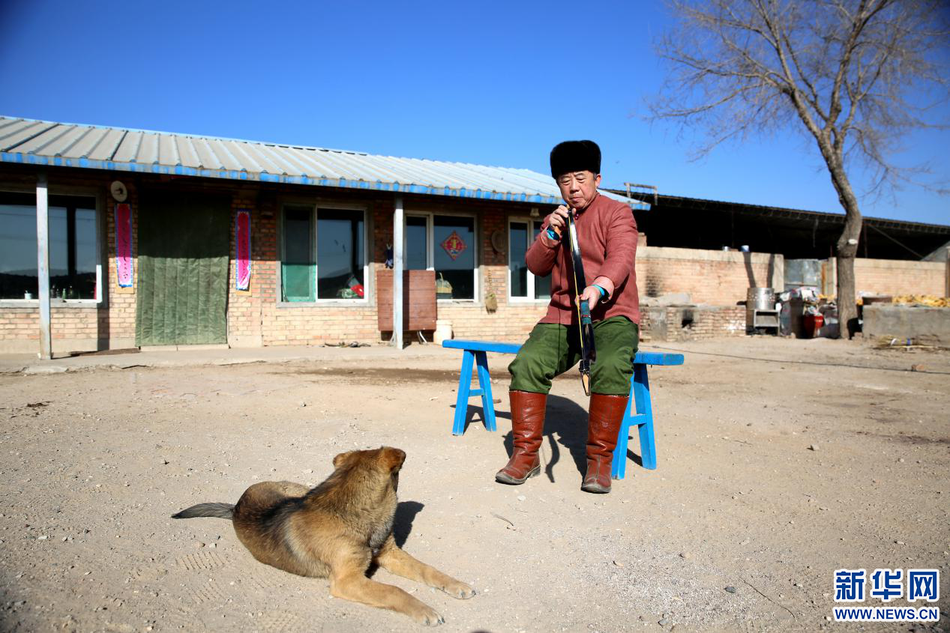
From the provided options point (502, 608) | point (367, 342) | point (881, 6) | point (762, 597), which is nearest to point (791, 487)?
point (762, 597)

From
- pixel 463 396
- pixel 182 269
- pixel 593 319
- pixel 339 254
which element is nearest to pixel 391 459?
pixel 593 319

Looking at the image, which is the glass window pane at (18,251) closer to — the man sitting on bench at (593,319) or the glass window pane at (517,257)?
the glass window pane at (517,257)

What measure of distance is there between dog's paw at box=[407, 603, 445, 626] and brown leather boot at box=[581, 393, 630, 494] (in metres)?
1.44

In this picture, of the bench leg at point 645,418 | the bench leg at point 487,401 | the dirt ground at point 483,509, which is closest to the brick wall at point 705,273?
the dirt ground at point 483,509

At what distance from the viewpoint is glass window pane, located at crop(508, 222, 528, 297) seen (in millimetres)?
12992

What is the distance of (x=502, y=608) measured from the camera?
7.04 feet

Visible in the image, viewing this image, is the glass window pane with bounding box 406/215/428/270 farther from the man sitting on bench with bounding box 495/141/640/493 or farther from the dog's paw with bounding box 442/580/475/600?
the dog's paw with bounding box 442/580/475/600

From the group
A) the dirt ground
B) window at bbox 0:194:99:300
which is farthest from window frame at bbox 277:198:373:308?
the dirt ground

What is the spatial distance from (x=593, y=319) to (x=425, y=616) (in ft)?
6.50

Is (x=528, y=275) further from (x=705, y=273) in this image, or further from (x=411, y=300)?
(x=705, y=273)

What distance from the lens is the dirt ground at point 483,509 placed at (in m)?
2.11

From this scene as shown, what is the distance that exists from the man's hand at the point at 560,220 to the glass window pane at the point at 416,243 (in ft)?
28.5

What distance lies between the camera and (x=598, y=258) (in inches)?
140

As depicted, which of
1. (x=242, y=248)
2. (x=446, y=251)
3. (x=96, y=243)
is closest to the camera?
(x=96, y=243)
